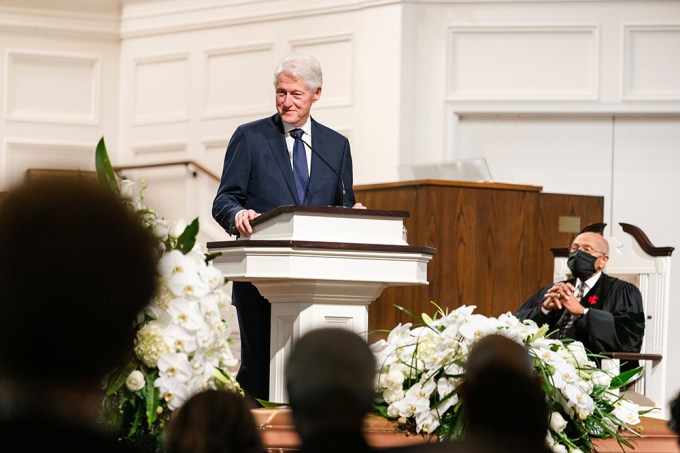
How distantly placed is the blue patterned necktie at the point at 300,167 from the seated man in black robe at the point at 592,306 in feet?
4.99

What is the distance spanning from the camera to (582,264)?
16.8ft

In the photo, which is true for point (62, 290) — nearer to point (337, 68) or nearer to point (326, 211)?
point (326, 211)

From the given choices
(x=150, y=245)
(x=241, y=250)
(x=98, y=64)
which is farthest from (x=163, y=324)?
(x=98, y=64)

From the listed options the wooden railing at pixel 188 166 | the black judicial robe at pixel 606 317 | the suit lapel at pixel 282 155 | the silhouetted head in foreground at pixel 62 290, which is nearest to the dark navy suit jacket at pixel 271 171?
the suit lapel at pixel 282 155

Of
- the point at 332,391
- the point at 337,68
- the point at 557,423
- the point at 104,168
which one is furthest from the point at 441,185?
the point at 332,391

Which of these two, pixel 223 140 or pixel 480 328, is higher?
pixel 223 140

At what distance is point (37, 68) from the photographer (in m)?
10.1

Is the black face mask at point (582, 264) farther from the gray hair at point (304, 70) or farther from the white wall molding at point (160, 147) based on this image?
the white wall molding at point (160, 147)

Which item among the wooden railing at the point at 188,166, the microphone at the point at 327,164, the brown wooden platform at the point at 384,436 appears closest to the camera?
the brown wooden platform at the point at 384,436

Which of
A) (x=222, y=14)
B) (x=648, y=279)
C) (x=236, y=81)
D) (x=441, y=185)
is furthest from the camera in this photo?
(x=222, y=14)

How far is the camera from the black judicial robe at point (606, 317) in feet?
16.0

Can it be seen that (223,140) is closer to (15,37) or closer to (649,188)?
(15,37)

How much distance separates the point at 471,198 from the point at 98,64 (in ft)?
16.7

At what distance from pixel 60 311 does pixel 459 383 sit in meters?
1.40
